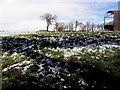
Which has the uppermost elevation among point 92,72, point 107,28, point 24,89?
point 107,28

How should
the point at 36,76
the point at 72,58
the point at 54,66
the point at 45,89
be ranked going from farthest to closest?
the point at 72,58
the point at 54,66
the point at 36,76
the point at 45,89

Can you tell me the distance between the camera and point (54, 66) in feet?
20.8

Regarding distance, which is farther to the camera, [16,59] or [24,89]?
[16,59]

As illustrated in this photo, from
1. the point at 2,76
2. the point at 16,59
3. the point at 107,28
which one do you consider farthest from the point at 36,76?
the point at 107,28

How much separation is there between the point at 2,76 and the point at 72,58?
13.4ft

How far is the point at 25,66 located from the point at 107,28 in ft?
93.4

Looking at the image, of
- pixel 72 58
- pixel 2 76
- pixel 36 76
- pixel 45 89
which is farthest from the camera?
pixel 72 58

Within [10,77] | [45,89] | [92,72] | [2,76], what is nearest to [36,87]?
[45,89]

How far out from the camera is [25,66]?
6707 mm

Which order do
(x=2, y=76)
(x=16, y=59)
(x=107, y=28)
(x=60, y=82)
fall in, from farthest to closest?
(x=107, y=28) < (x=16, y=59) < (x=2, y=76) < (x=60, y=82)

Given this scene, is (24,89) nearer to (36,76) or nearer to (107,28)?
(36,76)

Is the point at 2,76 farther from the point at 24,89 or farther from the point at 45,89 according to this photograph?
the point at 45,89

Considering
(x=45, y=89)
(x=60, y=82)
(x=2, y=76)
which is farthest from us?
(x=2, y=76)

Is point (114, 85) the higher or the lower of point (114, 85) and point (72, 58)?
the lower
